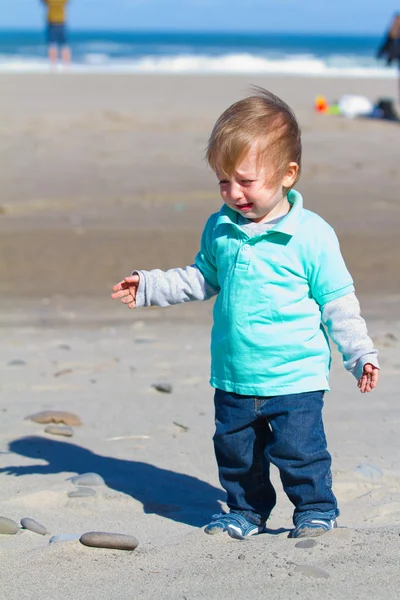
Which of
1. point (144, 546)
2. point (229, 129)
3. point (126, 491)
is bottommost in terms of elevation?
point (126, 491)

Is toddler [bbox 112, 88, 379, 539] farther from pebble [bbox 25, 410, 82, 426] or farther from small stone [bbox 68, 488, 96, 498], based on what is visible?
pebble [bbox 25, 410, 82, 426]

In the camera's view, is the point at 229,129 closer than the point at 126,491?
Yes

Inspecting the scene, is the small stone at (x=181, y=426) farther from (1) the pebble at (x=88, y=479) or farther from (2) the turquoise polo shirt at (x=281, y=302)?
(2) the turquoise polo shirt at (x=281, y=302)

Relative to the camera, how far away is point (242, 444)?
291cm

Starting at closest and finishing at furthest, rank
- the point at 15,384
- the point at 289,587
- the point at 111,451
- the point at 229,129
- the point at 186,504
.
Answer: the point at 289,587, the point at 229,129, the point at 186,504, the point at 111,451, the point at 15,384

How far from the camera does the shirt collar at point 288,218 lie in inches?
109

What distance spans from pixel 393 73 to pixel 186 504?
31.3 metres

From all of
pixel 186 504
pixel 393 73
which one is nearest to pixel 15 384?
pixel 186 504

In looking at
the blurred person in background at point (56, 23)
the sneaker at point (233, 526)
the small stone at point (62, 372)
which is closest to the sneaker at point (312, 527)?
the sneaker at point (233, 526)

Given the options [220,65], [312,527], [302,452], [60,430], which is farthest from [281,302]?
[220,65]

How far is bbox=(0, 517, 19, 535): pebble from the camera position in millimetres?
2867

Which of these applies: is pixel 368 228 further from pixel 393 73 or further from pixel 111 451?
pixel 393 73

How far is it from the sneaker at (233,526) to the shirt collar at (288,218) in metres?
0.96

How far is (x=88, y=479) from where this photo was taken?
3.45 m
